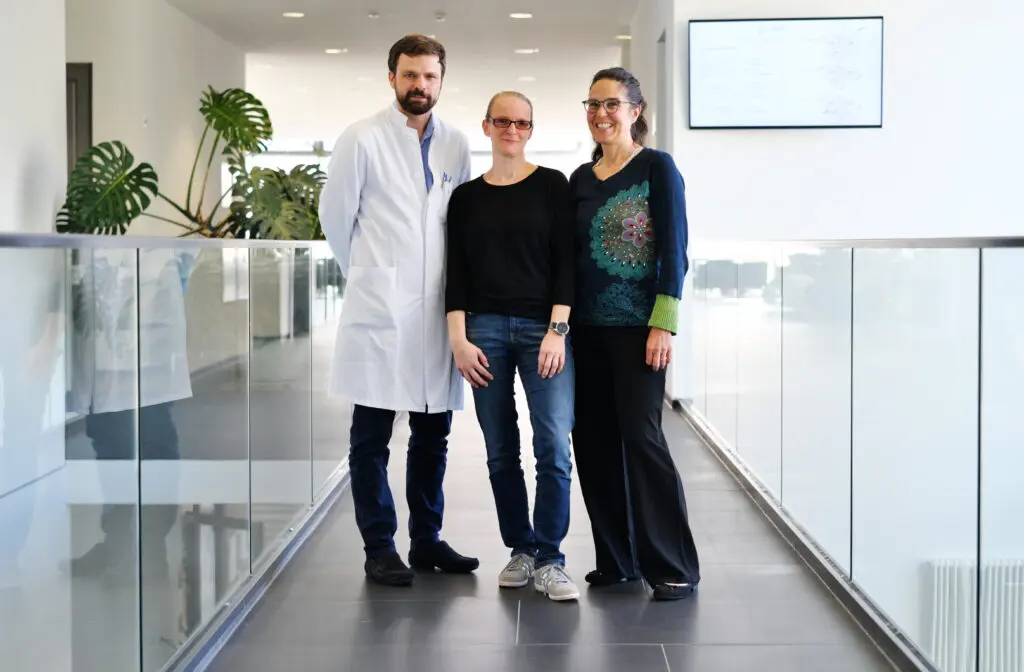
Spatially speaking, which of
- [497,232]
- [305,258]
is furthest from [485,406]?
[305,258]

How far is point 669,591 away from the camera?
122 inches

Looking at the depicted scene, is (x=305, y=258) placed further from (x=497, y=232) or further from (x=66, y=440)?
(x=66, y=440)

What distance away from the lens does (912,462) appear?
2.64 metres

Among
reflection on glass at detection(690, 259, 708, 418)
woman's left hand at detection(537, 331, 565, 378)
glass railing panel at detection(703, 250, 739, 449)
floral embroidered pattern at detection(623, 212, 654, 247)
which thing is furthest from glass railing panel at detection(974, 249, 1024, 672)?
reflection on glass at detection(690, 259, 708, 418)

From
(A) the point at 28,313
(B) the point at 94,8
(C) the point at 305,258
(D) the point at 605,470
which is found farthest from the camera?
(B) the point at 94,8

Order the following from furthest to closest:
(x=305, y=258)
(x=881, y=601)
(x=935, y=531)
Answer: (x=305, y=258), (x=881, y=601), (x=935, y=531)

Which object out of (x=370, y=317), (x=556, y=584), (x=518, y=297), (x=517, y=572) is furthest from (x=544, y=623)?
(x=370, y=317)

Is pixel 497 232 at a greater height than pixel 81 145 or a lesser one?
lesser

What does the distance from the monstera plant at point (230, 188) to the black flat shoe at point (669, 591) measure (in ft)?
16.2

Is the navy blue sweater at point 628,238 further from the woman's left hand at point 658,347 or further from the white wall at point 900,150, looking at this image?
the white wall at point 900,150

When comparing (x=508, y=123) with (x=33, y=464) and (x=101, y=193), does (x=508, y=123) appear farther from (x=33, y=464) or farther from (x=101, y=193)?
(x=101, y=193)

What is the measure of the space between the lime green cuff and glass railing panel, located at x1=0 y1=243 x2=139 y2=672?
50.9 inches

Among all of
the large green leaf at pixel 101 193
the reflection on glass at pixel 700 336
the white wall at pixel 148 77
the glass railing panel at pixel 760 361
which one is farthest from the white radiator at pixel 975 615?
the white wall at pixel 148 77

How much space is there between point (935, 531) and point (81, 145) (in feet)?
27.0
